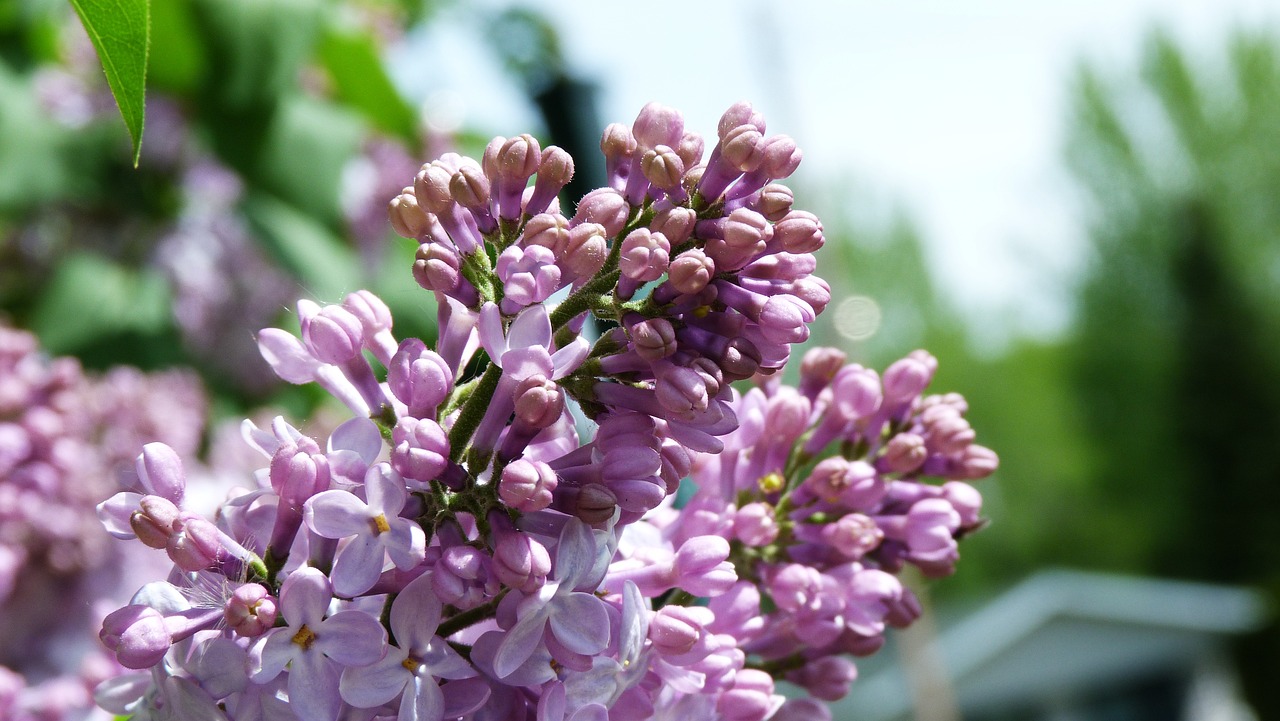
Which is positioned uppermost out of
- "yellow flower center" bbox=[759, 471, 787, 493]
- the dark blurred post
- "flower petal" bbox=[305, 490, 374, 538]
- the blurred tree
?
the blurred tree

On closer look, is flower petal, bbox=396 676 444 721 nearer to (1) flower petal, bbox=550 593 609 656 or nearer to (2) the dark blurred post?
(1) flower petal, bbox=550 593 609 656

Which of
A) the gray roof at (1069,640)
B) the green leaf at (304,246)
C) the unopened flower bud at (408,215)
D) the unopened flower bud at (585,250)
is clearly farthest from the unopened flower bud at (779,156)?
the gray roof at (1069,640)

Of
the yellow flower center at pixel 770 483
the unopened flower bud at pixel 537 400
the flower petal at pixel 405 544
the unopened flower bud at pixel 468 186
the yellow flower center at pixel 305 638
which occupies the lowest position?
the yellow flower center at pixel 305 638

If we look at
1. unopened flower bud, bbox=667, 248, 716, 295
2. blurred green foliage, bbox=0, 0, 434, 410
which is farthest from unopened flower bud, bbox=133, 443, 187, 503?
blurred green foliage, bbox=0, 0, 434, 410

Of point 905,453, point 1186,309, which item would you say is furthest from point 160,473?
point 1186,309

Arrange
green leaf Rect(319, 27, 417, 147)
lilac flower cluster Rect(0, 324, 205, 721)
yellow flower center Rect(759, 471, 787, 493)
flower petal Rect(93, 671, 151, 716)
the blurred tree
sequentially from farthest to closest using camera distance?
1. the blurred tree
2. green leaf Rect(319, 27, 417, 147)
3. lilac flower cluster Rect(0, 324, 205, 721)
4. yellow flower center Rect(759, 471, 787, 493)
5. flower petal Rect(93, 671, 151, 716)

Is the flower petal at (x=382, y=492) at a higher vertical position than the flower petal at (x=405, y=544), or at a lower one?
higher

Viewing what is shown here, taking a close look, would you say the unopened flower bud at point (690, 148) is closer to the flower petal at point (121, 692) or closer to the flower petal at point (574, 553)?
the flower petal at point (574, 553)
